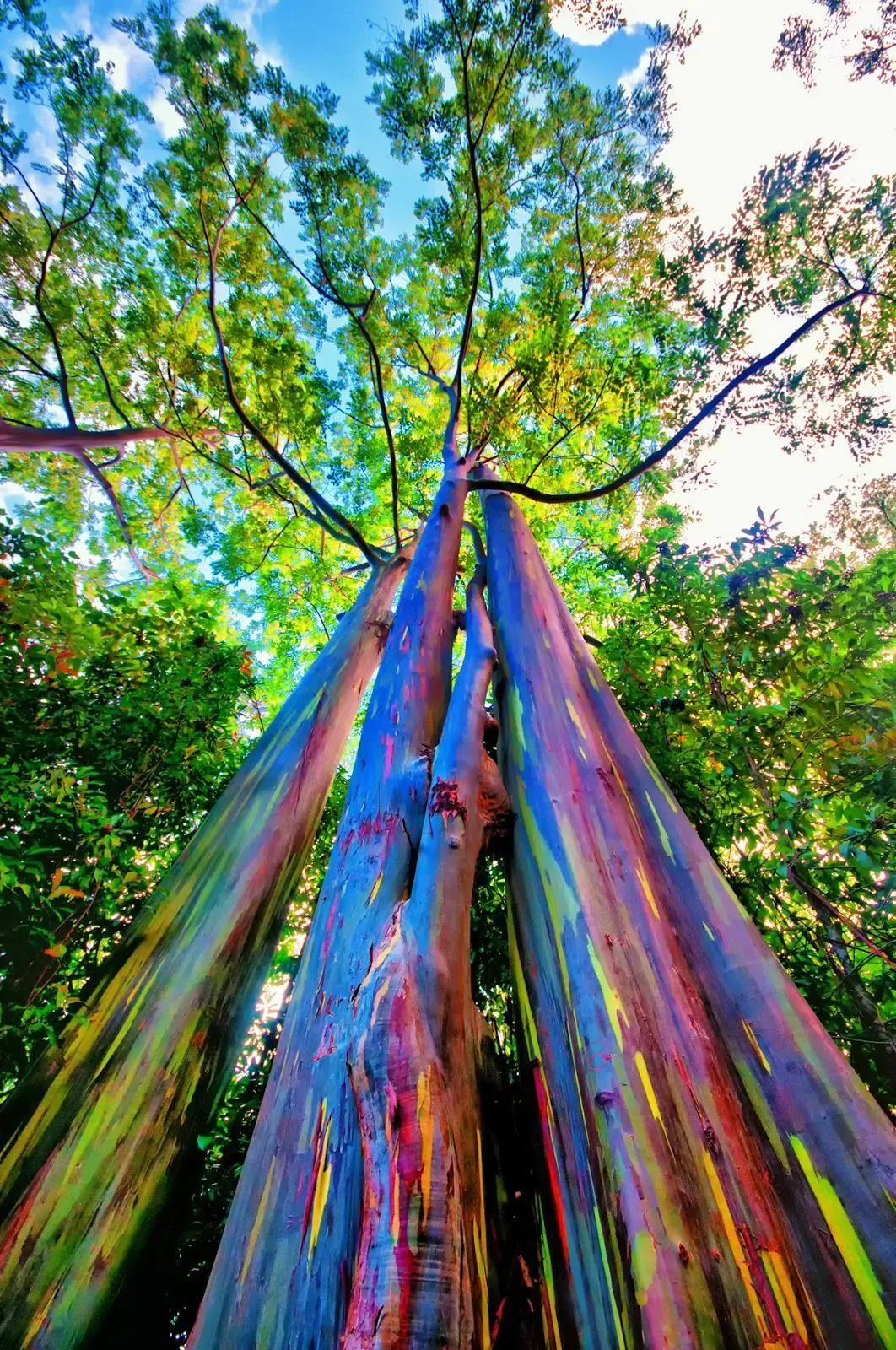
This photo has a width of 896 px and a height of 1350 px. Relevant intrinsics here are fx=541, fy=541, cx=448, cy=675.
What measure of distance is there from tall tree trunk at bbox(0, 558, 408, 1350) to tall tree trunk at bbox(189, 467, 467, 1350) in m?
0.58

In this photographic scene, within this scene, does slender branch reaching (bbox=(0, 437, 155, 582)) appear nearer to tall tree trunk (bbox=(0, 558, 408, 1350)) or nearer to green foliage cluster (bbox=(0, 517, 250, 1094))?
green foliage cluster (bbox=(0, 517, 250, 1094))

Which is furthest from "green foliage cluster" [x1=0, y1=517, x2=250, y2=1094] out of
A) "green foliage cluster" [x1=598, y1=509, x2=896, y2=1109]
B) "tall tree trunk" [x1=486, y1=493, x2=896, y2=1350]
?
"green foliage cluster" [x1=598, y1=509, x2=896, y2=1109]

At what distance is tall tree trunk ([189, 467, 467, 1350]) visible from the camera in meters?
1.11

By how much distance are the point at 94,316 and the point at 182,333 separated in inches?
44.8

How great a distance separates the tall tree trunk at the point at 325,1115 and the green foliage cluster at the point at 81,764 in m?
1.03

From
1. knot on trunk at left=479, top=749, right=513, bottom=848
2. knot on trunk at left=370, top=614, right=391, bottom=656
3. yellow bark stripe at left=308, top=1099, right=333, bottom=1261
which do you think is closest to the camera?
yellow bark stripe at left=308, top=1099, right=333, bottom=1261

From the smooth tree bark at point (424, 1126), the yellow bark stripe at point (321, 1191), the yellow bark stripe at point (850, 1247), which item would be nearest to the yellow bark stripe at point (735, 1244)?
the yellow bark stripe at point (850, 1247)

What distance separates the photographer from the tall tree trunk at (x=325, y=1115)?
111 centimetres

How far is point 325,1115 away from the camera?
4.48 feet

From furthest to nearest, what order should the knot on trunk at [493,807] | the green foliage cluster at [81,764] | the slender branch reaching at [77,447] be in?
the slender branch reaching at [77,447], the green foliage cluster at [81,764], the knot on trunk at [493,807]

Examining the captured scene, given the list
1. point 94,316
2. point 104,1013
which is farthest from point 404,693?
point 94,316

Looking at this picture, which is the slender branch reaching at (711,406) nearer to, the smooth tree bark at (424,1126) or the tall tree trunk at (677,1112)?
the tall tree trunk at (677,1112)

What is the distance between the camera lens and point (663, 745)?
10.4 feet

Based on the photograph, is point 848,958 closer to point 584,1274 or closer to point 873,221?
point 584,1274
